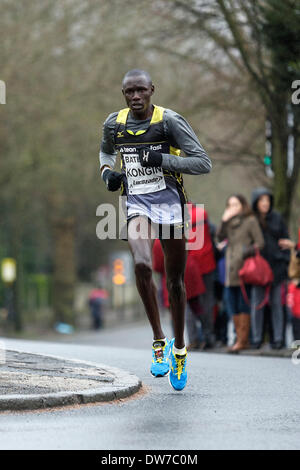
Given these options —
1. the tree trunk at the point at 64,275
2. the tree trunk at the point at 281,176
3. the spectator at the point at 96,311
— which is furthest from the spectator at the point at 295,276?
the spectator at the point at 96,311

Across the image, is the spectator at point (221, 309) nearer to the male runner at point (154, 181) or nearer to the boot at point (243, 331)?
the boot at point (243, 331)

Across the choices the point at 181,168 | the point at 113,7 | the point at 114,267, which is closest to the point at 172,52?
the point at 113,7

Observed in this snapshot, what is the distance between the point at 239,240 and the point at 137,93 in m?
6.09

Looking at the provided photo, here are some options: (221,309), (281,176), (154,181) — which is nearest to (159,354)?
(154,181)

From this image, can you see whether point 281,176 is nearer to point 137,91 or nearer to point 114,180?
point 114,180

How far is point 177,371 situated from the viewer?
796 centimetres

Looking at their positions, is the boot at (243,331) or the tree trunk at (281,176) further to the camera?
Result: the tree trunk at (281,176)

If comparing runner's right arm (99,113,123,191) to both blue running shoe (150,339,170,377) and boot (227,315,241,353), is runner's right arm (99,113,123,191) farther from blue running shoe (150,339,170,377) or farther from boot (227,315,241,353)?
boot (227,315,241,353)

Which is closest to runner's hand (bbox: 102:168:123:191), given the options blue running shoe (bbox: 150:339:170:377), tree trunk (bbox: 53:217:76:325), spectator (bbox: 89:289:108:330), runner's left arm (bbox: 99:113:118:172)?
runner's left arm (bbox: 99:113:118:172)

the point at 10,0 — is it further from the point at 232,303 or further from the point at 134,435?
the point at 134,435

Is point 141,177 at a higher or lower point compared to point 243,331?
higher

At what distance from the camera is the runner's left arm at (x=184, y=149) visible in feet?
25.2

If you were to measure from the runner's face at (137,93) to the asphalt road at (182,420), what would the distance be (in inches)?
78.9

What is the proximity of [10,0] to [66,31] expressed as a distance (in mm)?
1763
